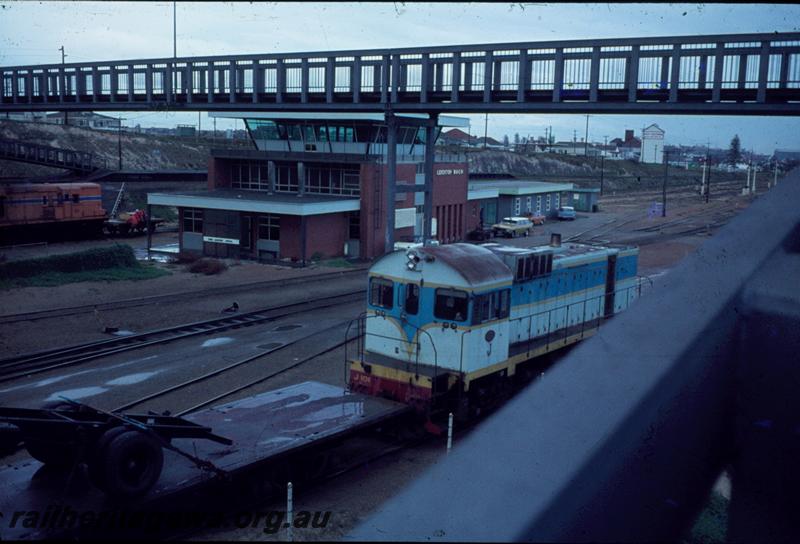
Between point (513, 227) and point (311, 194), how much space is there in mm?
14083

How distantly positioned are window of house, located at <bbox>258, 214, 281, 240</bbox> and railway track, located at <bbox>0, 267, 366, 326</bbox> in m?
4.89

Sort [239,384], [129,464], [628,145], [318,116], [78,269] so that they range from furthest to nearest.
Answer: [628,145] → [318,116] → [78,269] → [239,384] → [129,464]

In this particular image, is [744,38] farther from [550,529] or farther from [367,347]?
[550,529]

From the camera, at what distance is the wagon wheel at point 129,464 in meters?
6.73

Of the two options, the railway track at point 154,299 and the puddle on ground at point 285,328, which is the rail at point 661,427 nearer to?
the puddle on ground at point 285,328

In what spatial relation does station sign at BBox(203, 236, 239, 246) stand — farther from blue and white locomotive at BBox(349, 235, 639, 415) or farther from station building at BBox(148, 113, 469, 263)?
blue and white locomotive at BBox(349, 235, 639, 415)

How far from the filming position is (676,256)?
111 ft

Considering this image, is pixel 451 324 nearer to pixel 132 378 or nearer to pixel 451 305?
pixel 451 305

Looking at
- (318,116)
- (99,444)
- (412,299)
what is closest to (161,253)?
(318,116)

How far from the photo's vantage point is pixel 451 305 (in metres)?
11.2

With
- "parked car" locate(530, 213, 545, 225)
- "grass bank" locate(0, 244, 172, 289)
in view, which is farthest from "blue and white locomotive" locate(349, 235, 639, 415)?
"parked car" locate(530, 213, 545, 225)

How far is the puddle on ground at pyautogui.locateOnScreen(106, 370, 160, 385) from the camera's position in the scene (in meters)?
13.9

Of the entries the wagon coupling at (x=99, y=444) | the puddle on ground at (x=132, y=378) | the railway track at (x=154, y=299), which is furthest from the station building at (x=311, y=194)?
the wagon coupling at (x=99, y=444)

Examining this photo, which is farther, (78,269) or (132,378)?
(78,269)
